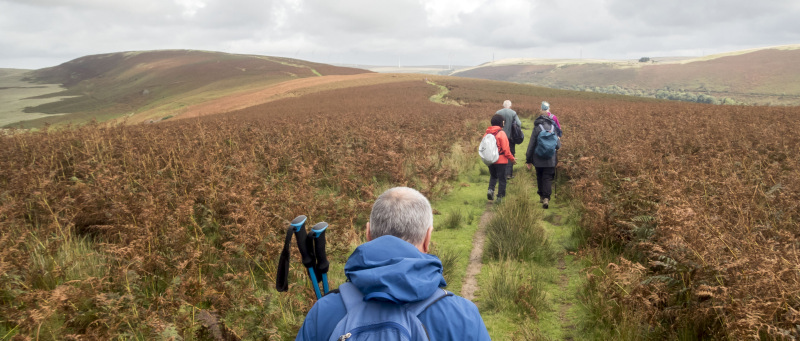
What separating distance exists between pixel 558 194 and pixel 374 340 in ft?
27.0

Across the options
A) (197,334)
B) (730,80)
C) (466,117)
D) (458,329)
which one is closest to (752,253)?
(458,329)

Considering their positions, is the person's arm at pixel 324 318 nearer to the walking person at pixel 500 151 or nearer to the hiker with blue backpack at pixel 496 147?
the hiker with blue backpack at pixel 496 147

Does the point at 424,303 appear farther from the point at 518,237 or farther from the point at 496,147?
the point at 496,147

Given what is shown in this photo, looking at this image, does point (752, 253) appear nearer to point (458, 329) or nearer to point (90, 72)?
point (458, 329)

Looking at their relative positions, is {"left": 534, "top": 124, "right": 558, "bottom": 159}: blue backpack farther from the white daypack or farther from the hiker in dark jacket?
the white daypack

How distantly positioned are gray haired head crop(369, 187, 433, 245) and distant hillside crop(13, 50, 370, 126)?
1925 inches

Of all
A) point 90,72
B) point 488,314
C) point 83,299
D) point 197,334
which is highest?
point 90,72

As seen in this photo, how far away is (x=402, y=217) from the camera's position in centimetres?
205

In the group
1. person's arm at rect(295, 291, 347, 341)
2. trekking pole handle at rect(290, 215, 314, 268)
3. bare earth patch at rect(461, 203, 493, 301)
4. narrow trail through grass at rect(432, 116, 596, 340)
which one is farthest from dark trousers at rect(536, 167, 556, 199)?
person's arm at rect(295, 291, 347, 341)

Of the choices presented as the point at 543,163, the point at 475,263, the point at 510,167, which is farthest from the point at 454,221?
the point at 510,167

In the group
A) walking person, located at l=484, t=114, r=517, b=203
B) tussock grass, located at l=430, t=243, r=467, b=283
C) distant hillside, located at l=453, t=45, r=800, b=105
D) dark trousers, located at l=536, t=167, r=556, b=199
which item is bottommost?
tussock grass, located at l=430, t=243, r=467, b=283

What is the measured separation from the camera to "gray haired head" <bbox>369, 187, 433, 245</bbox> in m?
2.05

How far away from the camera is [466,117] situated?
72.8ft

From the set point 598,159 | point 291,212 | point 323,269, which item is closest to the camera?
point 323,269
